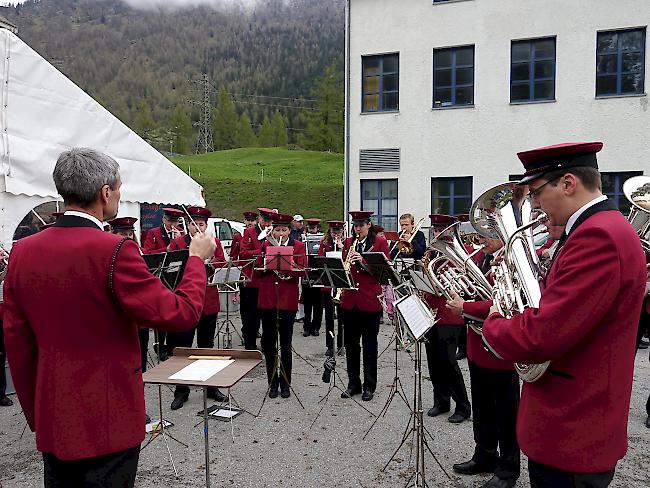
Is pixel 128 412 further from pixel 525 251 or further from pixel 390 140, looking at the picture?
pixel 390 140

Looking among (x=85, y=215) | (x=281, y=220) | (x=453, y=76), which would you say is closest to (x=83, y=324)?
(x=85, y=215)

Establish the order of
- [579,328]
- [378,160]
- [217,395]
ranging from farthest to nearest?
[378,160], [217,395], [579,328]

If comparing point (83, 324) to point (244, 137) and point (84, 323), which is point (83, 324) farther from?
point (244, 137)

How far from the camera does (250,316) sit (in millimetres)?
7969

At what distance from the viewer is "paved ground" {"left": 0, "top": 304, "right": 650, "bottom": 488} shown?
423 cm

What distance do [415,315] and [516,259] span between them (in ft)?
5.11

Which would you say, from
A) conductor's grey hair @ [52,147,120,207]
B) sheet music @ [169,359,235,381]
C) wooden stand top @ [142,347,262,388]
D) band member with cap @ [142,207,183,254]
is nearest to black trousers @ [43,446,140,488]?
wooden stand top @ [142,347,262,388]

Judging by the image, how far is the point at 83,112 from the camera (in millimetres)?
7586

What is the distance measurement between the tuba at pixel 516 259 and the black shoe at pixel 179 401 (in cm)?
430

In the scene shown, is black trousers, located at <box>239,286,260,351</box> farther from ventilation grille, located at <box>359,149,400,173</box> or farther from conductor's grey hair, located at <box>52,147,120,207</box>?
ventilation grille, located at <box>359,149,400,173</box>

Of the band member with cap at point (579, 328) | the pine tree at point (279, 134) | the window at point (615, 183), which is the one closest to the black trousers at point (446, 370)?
the band member with cap at point (579, 328)

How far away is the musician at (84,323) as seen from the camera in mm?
2191

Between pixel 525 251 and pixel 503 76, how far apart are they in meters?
13.7

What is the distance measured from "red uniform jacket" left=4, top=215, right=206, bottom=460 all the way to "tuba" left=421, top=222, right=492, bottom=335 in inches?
71.6
